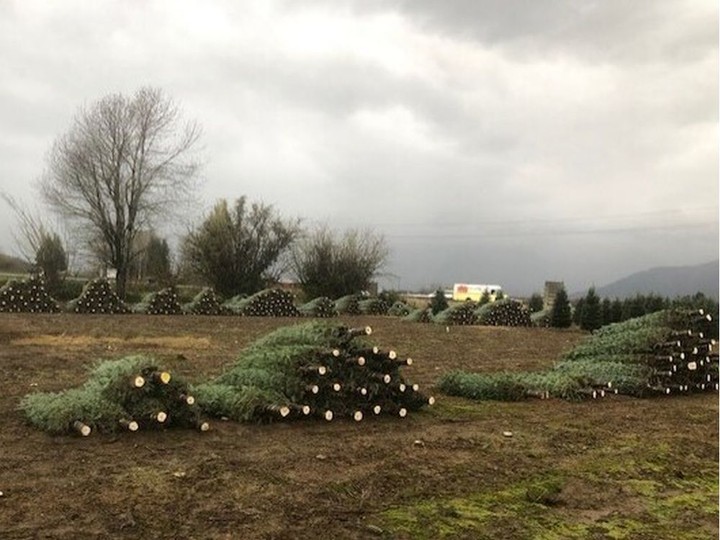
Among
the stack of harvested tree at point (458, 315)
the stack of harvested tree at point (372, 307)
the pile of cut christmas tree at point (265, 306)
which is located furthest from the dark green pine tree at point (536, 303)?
the pile of cut christmas tree at point (265, 306)

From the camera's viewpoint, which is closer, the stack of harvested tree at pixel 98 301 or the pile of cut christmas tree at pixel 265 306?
the stack of harvested tree at pixel 98 301

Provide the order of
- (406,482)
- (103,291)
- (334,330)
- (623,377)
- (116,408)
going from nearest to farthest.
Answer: (406,482), (116,408), (334,330), (623,377), (103,291)

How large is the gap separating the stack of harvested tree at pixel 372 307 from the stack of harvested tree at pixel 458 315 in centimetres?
378

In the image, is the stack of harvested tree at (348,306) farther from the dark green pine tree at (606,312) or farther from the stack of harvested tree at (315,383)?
the stack of harvested tree at (315,383)

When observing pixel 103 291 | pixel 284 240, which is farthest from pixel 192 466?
pixel 284 240

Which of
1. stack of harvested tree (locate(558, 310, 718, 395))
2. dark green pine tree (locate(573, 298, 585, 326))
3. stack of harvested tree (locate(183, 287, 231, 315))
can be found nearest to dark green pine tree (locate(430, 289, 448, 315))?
dark green pine tree (locate(573, 298, 585, 326))

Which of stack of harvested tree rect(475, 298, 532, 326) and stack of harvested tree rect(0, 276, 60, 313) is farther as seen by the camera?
stack of harvested tree rect(475, 298, 532, 326)

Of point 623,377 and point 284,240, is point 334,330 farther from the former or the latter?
point 284,240

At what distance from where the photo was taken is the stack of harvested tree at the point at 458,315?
28.6m

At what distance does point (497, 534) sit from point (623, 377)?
21.5 ft

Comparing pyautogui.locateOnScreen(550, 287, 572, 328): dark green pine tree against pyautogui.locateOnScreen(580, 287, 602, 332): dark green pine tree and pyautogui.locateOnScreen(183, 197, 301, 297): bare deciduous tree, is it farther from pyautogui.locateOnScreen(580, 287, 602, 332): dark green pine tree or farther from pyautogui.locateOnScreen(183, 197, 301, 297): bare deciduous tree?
pyautogui.locateOnScreen(183, 197, 301, 297): bare deciduous tree

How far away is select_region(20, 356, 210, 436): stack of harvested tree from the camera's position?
18.8 feet

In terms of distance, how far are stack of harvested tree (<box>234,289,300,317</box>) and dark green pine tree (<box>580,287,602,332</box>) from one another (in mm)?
12187

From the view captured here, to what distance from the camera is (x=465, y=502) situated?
14.8ft
